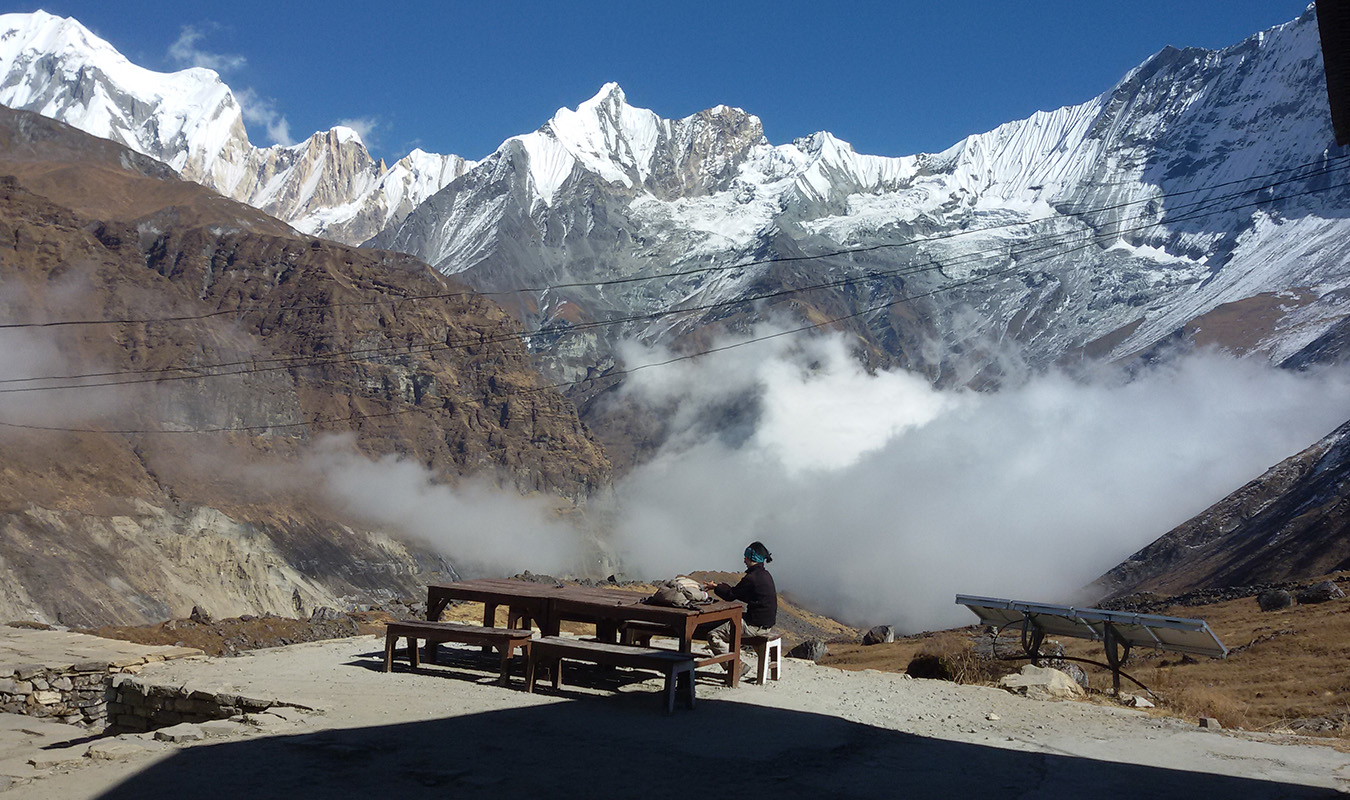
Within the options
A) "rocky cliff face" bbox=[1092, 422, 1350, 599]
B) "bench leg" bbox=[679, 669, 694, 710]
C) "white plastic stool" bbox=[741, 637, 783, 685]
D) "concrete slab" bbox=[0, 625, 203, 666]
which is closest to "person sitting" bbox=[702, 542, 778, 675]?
"white plastic stool" bbox=[741, 637, 783, 685]

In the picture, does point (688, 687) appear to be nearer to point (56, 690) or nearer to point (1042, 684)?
point (1042, 684)

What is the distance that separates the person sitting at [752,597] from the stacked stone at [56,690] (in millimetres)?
7678

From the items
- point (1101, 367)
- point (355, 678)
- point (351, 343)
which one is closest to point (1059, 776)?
point (355, 678)

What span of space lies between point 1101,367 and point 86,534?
167 m

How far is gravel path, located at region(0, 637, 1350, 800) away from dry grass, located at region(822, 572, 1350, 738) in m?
2.30

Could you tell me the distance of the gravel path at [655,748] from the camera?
22.6 ft

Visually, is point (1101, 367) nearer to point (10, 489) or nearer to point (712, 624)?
point (10, 489)

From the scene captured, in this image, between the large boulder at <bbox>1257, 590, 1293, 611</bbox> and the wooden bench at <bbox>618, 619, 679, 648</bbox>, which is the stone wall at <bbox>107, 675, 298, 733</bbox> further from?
the large boulder at <bbox>1257, 590, 1293, 611</bbox>

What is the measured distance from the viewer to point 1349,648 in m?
17.9

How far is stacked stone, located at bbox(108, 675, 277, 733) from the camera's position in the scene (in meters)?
9.69

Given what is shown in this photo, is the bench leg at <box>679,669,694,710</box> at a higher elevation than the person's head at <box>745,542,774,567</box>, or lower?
lower

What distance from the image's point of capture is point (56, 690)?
1326 cm

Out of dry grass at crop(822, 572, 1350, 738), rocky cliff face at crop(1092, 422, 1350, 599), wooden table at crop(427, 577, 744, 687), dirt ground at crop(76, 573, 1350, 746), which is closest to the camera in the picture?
wooden table at crop(427, 577, 744, 687)

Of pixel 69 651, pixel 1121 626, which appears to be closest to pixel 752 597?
pixel 1121 626
